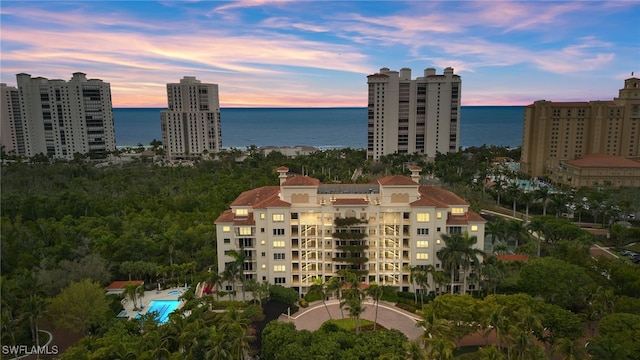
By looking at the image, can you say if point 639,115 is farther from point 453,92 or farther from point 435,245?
point 435,245

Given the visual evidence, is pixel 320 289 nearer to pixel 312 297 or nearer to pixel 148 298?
pixel 312 297

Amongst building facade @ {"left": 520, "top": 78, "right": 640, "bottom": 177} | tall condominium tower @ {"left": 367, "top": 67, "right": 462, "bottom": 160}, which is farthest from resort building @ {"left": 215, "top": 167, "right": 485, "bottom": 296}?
tall condominium tower @ {"left": 367, "top": 67, "right": 462, "bottom": 160}

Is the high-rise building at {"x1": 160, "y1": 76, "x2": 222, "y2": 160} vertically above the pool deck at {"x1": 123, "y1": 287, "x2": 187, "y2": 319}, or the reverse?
the high-rise building at {"x1": 160, "y1": 76, "x2": 222, "y2": 160}

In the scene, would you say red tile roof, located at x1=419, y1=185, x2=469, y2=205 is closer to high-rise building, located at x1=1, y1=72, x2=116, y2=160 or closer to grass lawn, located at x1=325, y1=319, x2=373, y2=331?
grass lawn, located at x1=325, y1=319, x2=373, y2=331

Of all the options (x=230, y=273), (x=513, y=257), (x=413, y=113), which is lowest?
(x=513, y=257)

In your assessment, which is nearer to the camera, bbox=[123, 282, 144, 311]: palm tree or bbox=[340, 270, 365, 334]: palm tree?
bbox=[340, 270, 365, 334]: palm tree

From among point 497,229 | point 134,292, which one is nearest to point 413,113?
point 497,229

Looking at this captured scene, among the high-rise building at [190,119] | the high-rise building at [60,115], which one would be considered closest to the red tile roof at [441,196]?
the high-rise building at [190,119]

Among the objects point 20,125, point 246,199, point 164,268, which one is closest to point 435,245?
point 246,199
